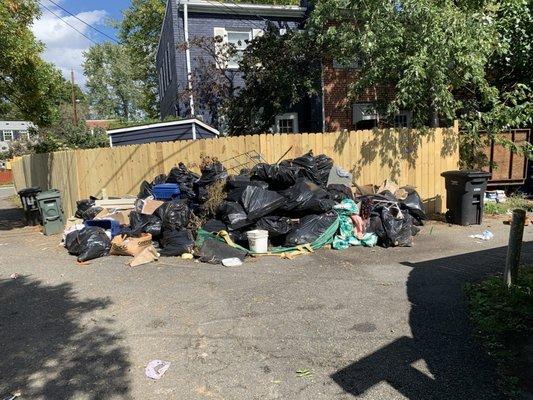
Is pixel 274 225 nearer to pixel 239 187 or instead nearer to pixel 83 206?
pixel 239 187

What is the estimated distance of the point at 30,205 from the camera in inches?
456

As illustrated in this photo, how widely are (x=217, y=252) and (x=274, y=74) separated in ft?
→ 27.7

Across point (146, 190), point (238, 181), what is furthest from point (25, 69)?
point (238, 181)

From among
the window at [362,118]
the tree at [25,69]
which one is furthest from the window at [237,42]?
the tree at [25,69]

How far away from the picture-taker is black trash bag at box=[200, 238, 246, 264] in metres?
6.57

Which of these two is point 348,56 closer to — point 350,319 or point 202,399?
point 350,319

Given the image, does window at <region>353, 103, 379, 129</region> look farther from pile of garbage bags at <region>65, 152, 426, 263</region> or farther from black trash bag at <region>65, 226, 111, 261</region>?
black trash bag at <region>65, 226, 111, 261</region>

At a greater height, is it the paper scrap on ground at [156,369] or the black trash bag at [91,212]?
the black trash bag at [91,212]

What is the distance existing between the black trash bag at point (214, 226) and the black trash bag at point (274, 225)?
0.61m

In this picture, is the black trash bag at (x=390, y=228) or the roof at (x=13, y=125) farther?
the roof at (x=13, y=125)

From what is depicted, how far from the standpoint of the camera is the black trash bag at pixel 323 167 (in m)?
8.49

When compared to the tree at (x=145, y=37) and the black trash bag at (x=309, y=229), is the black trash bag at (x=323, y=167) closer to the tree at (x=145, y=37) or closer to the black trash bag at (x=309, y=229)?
the black trash bag at (x=309, y=229)

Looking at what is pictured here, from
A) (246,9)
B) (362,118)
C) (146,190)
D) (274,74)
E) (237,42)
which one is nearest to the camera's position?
(146,190)

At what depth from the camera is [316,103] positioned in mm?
15500
